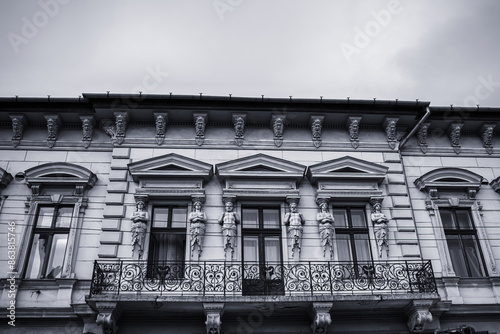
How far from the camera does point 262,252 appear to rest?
40.7ft

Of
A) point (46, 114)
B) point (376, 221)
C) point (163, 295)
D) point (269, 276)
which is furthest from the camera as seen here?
point (46, 114)

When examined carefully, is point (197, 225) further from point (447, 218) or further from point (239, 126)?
point (447, 218)

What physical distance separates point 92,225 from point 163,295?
9.31 feet

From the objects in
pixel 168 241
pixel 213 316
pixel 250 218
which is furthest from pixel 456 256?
pixel 168 241

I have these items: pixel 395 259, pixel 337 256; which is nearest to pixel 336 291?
pixel 337 256

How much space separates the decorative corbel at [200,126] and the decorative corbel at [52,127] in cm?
383

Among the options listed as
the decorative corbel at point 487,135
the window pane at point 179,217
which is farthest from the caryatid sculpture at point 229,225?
the decorative corbel at point 487,135

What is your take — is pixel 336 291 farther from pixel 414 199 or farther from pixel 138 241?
pixel 138 241

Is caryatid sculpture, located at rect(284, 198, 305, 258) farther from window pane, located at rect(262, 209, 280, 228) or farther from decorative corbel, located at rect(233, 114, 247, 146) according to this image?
decorative corbel, located at rect(233, 114, 247, 146)

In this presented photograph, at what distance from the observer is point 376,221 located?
41.5 ft

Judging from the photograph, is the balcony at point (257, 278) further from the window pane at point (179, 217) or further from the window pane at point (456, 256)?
the window pane at point (456, 256)

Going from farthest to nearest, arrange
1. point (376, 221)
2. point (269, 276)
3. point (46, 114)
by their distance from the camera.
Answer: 1. point (46, 114)
2. point (376, 221)
3. point (269, 276)

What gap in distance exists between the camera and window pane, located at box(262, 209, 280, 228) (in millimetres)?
12828

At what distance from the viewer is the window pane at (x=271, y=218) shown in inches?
505
